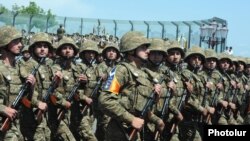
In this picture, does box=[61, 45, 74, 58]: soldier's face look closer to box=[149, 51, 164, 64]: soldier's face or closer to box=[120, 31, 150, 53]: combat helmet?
box=[149, 51, 164, 64]: soldier's face

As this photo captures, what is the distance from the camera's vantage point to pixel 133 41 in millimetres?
6637

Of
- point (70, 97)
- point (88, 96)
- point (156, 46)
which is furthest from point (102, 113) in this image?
point (156, 46)

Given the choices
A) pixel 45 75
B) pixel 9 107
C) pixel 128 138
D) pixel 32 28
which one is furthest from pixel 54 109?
pixel 32 28

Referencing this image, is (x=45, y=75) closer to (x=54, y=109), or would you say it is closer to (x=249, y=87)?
(x=54, y=109)

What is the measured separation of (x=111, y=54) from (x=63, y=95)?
210 centimetres

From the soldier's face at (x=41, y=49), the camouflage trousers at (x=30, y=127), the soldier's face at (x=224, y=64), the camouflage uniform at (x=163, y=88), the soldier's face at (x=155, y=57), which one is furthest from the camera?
the soldier's face at (x=224, y=64)

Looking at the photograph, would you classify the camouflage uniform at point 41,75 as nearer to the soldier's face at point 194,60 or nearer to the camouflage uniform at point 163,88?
the camouflage uniform at point 163,88

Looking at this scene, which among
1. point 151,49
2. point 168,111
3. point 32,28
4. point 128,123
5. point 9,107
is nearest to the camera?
point 128,123

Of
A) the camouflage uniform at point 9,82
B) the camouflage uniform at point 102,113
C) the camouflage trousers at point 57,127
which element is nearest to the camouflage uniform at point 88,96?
the camouflage uniform at point 102,113

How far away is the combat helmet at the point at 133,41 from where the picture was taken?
6.62 m

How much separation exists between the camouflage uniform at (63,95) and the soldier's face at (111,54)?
132 cm

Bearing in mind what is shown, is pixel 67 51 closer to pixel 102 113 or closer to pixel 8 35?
pixel 102 113

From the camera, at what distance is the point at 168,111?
7.96m

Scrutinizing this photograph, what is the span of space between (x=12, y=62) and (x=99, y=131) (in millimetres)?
3366
